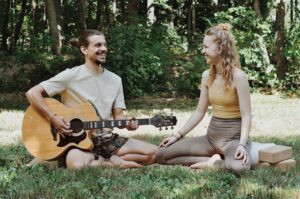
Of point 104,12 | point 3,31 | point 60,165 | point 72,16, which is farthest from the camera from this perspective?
point 104,12

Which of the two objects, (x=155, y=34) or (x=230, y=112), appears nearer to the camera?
(x=230, y=112)

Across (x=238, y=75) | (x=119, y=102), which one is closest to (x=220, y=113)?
(x=238, y=75)

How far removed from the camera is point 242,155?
4910mm

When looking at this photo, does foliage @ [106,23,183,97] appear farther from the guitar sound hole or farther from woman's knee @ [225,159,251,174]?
woman's knee @ [225,159,251,174]

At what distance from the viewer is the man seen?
5.52 meters

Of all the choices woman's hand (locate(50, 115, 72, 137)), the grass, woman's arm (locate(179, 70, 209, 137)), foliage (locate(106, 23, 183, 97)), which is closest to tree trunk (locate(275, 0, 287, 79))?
foliage (locate(106, 23, 183, 97))

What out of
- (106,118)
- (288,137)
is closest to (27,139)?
(106,118)

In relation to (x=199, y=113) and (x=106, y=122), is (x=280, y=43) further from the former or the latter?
(x=106, y=122)

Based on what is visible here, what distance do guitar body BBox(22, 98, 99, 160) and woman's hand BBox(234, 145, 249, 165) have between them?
1.49 metres

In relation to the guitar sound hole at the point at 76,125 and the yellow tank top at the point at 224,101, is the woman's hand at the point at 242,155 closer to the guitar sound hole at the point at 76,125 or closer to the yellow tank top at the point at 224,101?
the yellow tank top at the point at 224,101

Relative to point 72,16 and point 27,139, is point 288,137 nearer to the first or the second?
point 27,139

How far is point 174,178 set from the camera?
467 cm

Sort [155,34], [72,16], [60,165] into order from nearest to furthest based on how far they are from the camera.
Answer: [60,165], [155,34], [72,16]

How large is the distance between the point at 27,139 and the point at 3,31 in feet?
61.3
